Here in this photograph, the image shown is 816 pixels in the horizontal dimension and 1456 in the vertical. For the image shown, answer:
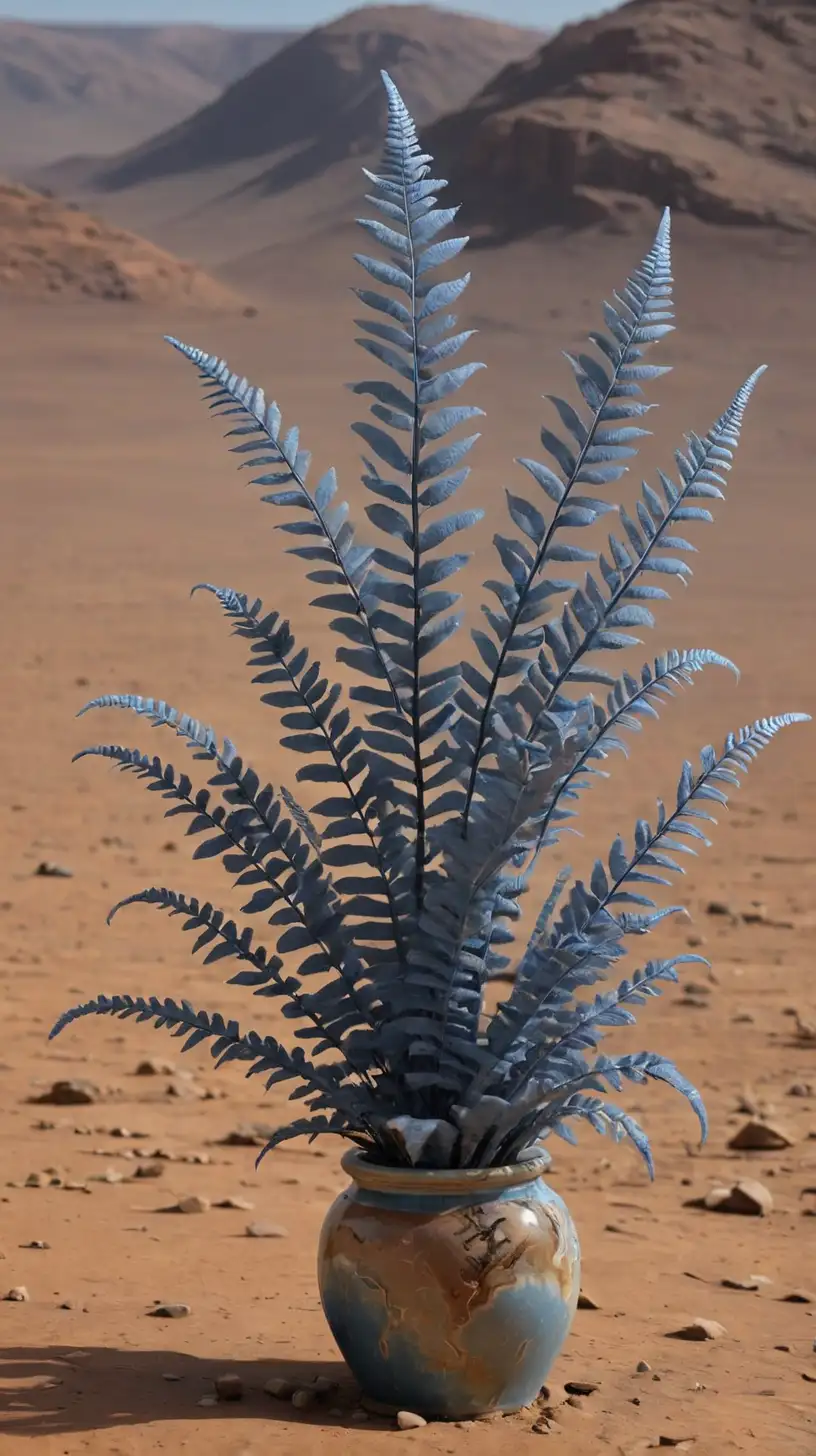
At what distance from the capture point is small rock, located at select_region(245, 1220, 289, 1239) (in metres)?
4.65

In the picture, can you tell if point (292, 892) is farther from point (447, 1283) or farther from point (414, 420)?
point (414, 420)

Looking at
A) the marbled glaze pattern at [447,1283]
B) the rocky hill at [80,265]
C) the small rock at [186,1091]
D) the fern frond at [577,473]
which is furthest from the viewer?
the rocky hill at [80,265]

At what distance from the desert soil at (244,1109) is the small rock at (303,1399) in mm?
22

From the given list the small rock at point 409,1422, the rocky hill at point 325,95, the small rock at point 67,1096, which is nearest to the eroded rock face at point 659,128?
the rocky hill at point 325,95

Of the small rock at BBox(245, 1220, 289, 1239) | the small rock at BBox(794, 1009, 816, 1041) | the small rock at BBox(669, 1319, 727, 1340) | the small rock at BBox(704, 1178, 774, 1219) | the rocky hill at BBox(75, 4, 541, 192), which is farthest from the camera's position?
the rocky hill at BBox(75, 4, 541, 192)

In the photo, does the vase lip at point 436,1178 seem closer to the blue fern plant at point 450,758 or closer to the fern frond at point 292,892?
the blue fern plant at point 450,758

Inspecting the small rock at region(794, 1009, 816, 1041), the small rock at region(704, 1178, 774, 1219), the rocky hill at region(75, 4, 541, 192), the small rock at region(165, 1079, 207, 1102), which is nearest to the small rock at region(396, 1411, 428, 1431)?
the small rock at region(704, 1178, 774, 1219)

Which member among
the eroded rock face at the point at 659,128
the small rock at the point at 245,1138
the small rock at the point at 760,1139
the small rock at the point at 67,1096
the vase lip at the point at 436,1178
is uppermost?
the eroded rock face at the point at 659,128

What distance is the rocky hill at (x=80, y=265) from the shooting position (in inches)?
1690

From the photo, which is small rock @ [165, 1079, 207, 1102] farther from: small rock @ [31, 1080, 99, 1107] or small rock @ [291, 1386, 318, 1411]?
small rock @ [291, 1386, 318, 1411]

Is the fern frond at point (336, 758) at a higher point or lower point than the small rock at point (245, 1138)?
higher

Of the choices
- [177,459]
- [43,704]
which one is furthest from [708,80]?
[43,704]

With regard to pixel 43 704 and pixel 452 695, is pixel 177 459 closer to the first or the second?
pixel 43 704

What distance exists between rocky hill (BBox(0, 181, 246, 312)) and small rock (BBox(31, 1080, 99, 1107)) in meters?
38.2
